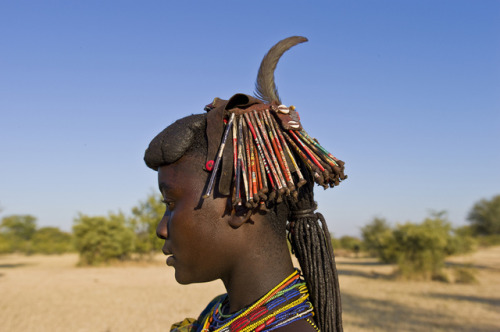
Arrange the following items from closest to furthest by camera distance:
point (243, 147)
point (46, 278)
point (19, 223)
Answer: point (243, 147) → point (46, 278) → point (19, 223)

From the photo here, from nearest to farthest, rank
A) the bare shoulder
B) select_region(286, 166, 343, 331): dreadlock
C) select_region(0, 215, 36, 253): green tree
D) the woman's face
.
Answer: the bare shoulder → the woman's face → select_region(286, 166, 343, 331): dreadlock → select_region(0, 215, 36, 253): green tree

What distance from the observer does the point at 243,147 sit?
195 centimetres

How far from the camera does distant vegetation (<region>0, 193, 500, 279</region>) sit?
21.1 meters

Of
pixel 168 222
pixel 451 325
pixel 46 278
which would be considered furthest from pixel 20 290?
pixel 168 222

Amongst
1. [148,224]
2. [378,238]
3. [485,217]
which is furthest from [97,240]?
[485,217]

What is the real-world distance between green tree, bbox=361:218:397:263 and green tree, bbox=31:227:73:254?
28313 mm

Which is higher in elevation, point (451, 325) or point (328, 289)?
point (328, 289)

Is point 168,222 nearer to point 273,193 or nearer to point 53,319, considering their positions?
point 273,193

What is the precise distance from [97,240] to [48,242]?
21.8m

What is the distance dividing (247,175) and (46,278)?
875 inches

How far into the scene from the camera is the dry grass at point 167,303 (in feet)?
35.7

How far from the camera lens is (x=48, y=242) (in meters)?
45.5

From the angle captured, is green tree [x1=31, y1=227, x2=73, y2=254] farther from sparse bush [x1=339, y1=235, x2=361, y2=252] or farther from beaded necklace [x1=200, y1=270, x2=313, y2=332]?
beaded necklace [x1=200, y1=270, x2=313, y2=332]

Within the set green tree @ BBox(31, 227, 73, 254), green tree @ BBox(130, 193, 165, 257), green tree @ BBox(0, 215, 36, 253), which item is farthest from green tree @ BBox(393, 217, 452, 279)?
green tree @ BBox(0, 215, 36, 253)
